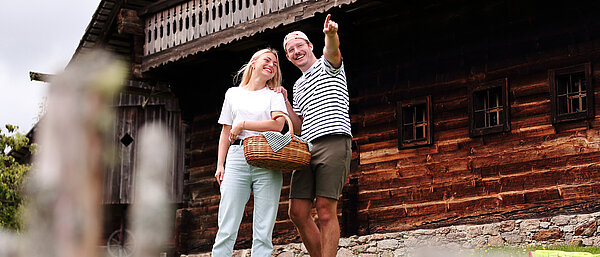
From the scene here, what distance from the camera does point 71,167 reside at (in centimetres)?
75

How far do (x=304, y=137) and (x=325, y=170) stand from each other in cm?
36

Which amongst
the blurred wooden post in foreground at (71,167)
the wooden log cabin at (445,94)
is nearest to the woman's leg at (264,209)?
the blurred wooden post in foreground at (71,167)

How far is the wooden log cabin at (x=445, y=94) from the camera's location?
9.34 metres

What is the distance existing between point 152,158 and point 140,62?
1283 centimetres

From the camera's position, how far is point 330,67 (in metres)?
5.28

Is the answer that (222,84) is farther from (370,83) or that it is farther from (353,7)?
(353,7)

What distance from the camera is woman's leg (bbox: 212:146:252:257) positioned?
201 inches

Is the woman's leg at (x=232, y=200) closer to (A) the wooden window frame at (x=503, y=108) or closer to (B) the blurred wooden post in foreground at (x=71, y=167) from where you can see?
(B) the blurred wooden post in foreground at (x=71, y=167)

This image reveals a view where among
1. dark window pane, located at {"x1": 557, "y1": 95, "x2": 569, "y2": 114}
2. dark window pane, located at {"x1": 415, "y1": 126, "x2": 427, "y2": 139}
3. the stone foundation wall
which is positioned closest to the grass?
the stone foundation wall

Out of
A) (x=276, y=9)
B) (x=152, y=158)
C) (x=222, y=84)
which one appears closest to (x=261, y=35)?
(x=276, y=9)

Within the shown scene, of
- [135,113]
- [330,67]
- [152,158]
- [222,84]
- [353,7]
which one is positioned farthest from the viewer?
[135,113]

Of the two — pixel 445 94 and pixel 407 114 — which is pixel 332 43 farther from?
pixel 407 114

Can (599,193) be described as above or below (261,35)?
below

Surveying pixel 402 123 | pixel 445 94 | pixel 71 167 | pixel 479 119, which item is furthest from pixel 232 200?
pixel 402 123
